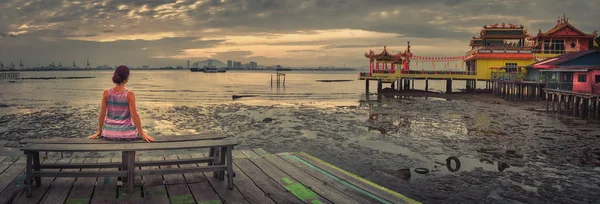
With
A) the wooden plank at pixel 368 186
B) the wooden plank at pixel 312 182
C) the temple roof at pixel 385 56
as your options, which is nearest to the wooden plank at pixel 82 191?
the wooden plank at pixel 312 182

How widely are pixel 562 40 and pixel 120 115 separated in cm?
5444

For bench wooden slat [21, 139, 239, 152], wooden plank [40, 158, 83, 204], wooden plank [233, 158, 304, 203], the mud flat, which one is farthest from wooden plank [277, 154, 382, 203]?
wooden plank [40, 158, 83, 204]

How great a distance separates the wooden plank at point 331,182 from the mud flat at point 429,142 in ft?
9.61

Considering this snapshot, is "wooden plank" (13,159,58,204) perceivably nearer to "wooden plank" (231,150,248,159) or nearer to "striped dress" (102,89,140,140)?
"striped dress" (102,89,140,140)

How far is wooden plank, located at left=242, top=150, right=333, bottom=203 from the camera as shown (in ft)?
18.4

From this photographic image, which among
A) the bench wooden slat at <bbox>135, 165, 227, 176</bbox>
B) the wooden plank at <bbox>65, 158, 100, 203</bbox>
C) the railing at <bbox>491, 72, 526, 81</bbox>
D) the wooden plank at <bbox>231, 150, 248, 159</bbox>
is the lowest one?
the wooden plank at <bbox>65, 158, 100, 203</bbox>

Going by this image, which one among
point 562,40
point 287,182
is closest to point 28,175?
point 287,182

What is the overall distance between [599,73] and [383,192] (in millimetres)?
25992

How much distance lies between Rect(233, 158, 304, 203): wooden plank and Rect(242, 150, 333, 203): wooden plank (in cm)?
8

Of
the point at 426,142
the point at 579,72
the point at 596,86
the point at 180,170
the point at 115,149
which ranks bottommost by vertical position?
the point at 426,142

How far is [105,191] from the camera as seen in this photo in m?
5.66

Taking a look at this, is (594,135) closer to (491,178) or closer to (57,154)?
(491,178)

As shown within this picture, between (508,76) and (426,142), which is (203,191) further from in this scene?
(508,76)

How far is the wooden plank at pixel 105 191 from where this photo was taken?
5.30 m
